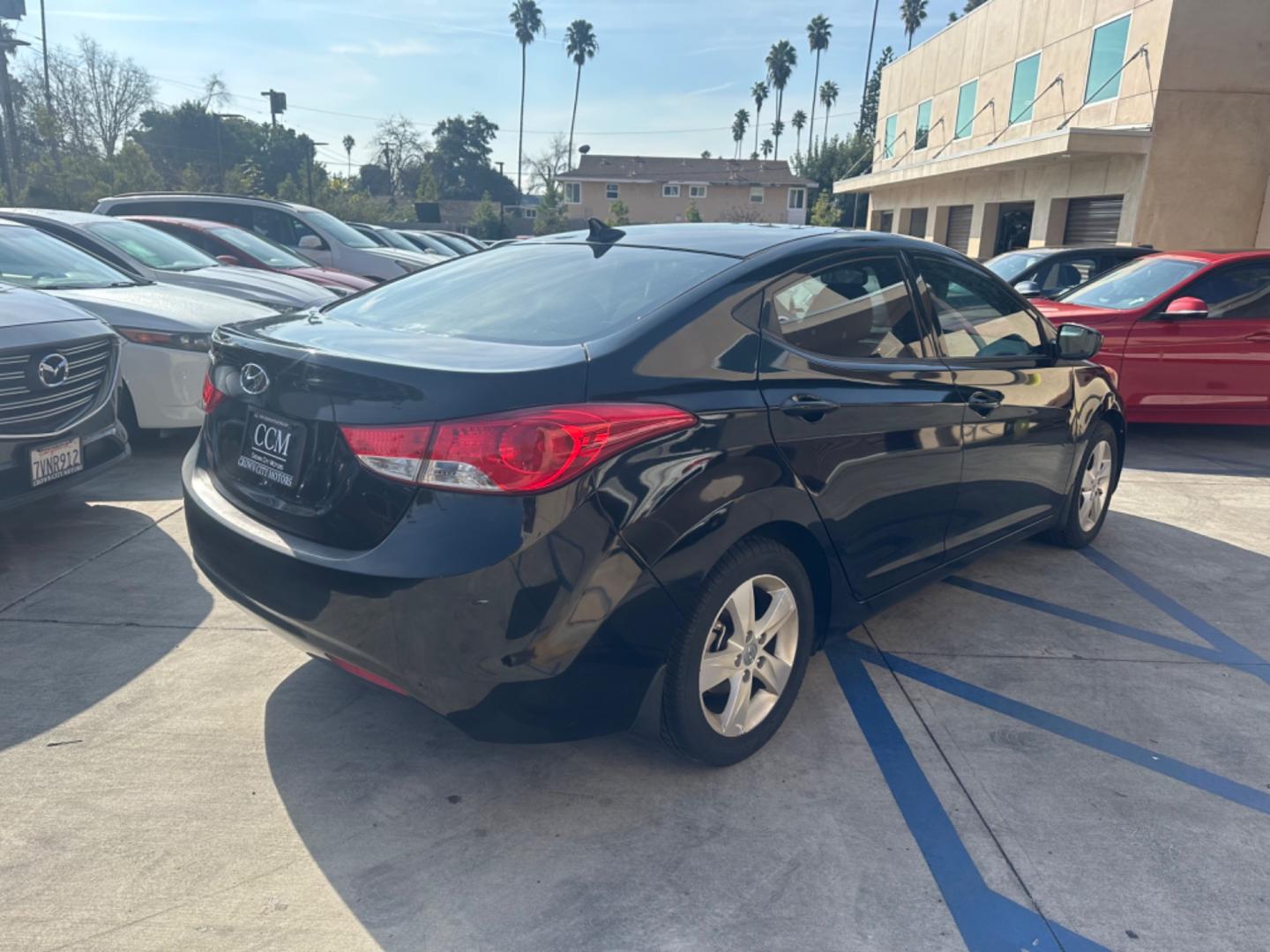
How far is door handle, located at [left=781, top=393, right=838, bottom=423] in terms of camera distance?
9.72ft

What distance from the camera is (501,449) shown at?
2367mm

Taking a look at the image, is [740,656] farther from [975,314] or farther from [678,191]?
[678,191]

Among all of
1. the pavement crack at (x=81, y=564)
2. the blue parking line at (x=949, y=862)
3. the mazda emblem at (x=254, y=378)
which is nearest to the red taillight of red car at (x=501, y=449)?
the mazda emblem at (x=254, y=378)

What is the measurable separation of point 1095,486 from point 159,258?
→ 7.45 metres

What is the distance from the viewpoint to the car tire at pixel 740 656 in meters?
2.75

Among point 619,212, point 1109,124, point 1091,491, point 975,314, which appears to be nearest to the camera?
point 975,314

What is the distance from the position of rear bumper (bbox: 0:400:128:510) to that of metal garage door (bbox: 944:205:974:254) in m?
25.2

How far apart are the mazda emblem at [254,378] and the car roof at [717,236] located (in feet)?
4.50

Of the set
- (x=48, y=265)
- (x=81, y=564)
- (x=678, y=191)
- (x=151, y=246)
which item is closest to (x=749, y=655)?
(x=81, y=564)

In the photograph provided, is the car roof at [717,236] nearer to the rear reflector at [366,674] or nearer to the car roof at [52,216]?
the rear reflector at [366,674]

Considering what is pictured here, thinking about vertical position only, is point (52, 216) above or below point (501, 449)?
above

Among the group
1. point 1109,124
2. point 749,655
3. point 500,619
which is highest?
point 1109,124

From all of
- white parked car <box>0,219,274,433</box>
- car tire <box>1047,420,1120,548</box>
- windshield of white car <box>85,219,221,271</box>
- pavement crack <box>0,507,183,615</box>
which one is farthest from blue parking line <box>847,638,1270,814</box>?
windshield of white car <box>85,219,221,271</box>

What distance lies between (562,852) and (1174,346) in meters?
7.16
